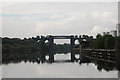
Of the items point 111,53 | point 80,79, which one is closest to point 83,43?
point 111,53

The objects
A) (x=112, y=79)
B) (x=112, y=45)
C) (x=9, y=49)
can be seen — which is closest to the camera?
(x=112, y=79)

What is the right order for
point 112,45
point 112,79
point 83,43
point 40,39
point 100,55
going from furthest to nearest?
point 40,39 → point 83,43 → point 100,55 → point 112,45 → point 112,79

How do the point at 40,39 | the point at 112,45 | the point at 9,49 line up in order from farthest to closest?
the point at 40,39 → the point at 9,49 → the point at 112,45

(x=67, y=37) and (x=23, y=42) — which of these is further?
(x=67, y=37)

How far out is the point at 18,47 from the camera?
106 metres

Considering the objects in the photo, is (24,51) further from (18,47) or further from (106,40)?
(106,40)

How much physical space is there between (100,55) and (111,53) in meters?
11.8

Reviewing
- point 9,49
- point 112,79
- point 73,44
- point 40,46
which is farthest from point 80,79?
point 73,44

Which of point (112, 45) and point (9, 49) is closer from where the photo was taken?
point (112, 45)

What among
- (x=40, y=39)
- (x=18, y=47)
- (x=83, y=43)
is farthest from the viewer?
(x=40, y=39)

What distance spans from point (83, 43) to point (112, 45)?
38.0 m

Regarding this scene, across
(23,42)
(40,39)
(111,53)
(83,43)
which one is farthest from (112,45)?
(40,39)

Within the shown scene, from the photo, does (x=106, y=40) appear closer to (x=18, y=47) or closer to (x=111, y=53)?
(x=111, y=53)

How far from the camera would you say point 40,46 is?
134125 mm
